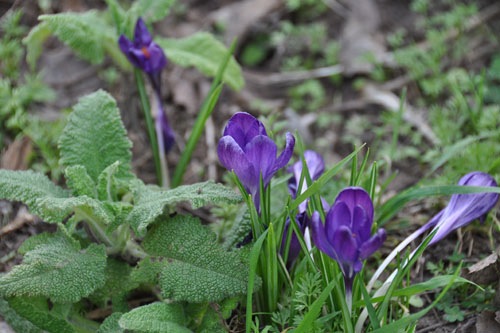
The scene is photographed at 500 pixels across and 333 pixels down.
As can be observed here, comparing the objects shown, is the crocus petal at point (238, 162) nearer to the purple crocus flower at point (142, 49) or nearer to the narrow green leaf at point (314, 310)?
the narrow green leaf at point (314, 310)

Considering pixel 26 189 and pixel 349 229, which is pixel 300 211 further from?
pixel 26 189

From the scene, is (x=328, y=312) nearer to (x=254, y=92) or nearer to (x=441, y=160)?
(x=441, y=160)

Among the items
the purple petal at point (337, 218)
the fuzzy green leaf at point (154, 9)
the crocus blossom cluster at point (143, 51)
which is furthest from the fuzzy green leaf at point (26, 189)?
the fuzzy green leaf at point (154, 9)

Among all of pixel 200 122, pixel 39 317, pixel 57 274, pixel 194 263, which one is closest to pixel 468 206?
pixel 194 263

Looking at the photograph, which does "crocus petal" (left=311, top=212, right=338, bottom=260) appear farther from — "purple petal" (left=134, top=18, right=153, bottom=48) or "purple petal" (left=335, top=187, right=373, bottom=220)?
"purple petal" (left=134, top=18, right=153, bottom=48)

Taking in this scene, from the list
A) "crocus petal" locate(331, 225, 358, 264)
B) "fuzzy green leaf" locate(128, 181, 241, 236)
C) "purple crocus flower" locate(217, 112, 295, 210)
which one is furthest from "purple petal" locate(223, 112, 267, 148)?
"crocus petal" locate(331, 225, 358, 264)

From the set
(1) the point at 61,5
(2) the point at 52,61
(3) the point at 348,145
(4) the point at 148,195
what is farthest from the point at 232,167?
(1) the point at 61,5
